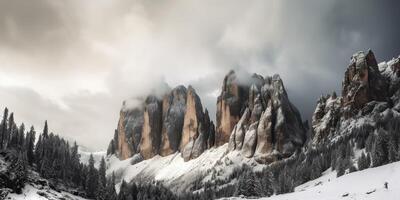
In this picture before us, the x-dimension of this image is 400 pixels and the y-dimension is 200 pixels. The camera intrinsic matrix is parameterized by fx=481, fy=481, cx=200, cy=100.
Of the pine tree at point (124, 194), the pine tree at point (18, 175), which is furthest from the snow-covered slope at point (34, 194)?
the pine tree at point (124, 194)

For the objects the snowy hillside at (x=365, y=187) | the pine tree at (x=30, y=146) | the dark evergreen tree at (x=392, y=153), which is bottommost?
the snowy hillside at (x=365, y=187)

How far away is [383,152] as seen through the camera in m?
156

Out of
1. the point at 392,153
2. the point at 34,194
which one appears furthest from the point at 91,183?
the point at 392,153

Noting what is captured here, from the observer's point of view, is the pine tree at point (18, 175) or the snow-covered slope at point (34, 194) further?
the pine tree at point (18, 175)

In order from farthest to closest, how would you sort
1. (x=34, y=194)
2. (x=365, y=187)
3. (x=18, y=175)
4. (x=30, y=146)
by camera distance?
(x=30, y=146) < (x=18, y=175) < (x=34, y=194) < (x=365, y=187)

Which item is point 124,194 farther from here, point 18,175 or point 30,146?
point 18,175

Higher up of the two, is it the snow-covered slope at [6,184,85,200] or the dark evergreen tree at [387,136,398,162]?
the dark evergreen tree at [387,136,398,162]

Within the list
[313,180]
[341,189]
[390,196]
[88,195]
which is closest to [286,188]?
[313,180]

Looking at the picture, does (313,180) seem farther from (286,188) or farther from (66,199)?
(66,199)

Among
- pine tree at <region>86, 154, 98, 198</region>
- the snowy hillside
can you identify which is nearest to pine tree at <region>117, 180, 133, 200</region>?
pine tree at <region>86, 154, 98, 198</region>

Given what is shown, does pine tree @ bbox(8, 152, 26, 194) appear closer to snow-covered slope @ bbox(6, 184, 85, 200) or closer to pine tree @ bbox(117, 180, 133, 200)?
snow-covered slope @ bbox(6, 184, 85, 200)

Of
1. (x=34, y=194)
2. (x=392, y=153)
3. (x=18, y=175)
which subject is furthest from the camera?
(x=392, y=153)

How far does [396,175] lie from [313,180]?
276 ft

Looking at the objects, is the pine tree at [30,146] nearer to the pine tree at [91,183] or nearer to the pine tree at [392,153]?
the pine tree at [91,183]
